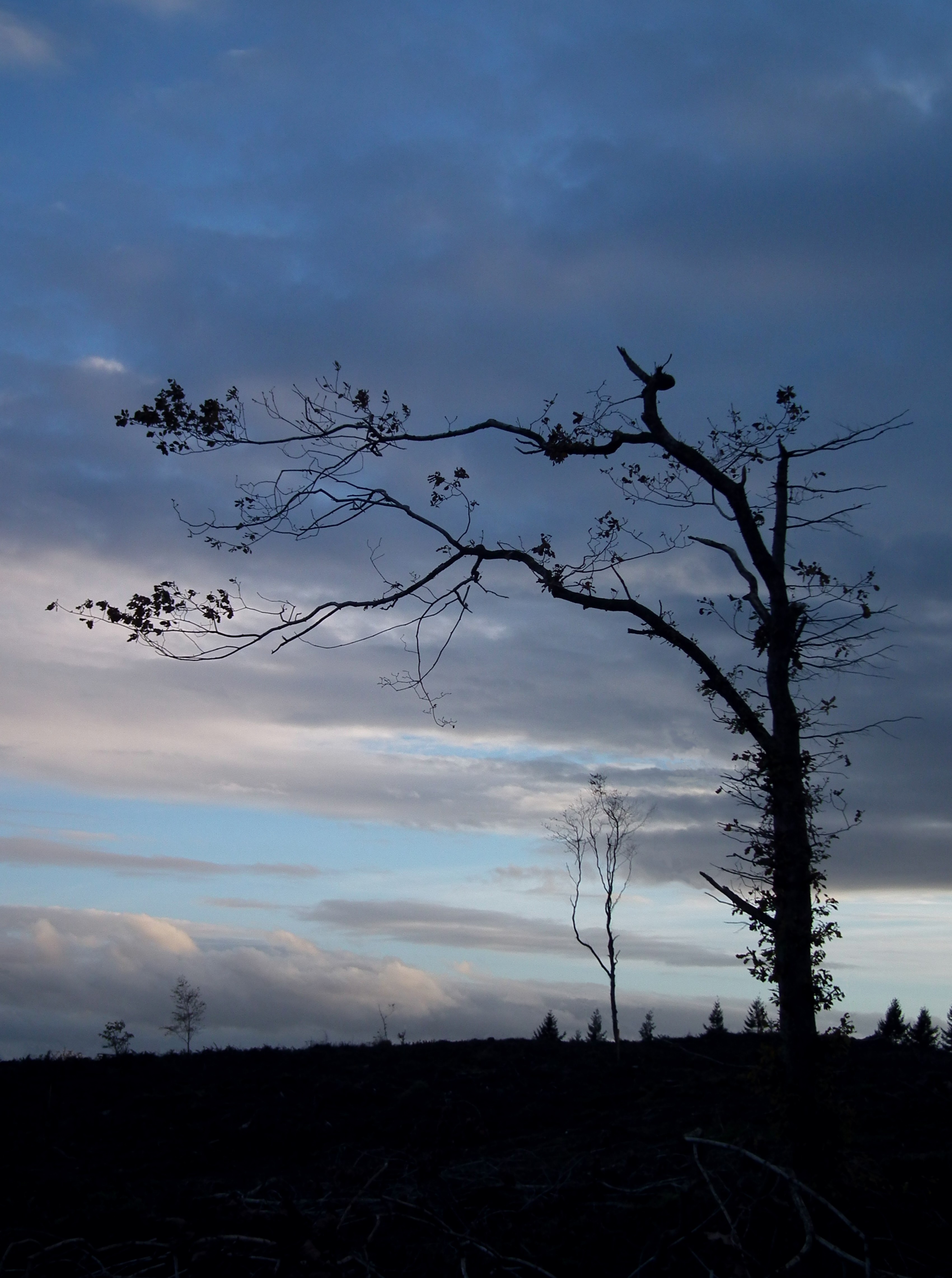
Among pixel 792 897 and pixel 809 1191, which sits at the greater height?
pixel 792 897

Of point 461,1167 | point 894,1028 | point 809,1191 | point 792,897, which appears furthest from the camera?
point 894,1028

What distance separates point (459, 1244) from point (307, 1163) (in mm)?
7179

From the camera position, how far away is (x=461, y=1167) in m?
11.1

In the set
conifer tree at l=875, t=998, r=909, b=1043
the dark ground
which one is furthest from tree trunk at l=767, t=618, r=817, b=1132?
conifer tree at l=875, t=998, r=909, b=1043

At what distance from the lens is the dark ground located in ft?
25.0

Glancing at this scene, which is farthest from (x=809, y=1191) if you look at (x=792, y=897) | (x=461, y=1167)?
(x=461, y=1167)

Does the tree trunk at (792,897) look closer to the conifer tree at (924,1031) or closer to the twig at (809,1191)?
the twig at (809,1191)

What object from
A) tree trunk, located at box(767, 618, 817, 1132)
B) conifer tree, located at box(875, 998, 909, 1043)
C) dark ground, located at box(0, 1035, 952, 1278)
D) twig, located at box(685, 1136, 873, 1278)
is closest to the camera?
twig, located at box(685, 1136, 873, 1278)

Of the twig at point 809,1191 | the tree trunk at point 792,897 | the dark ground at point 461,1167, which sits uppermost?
the tree trunk at point 792,897

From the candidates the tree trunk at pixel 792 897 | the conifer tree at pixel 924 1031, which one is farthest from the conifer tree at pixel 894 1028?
the tree trunk at pixel 792 897

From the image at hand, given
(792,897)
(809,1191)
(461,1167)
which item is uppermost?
(792,897)

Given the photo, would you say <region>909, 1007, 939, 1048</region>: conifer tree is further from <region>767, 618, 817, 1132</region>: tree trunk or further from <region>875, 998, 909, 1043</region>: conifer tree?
<region>767, 618, 817, 1132</region>: tree trunk

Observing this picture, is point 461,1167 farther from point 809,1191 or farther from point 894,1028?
point 894,1028

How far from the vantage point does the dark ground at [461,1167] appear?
300 inches
